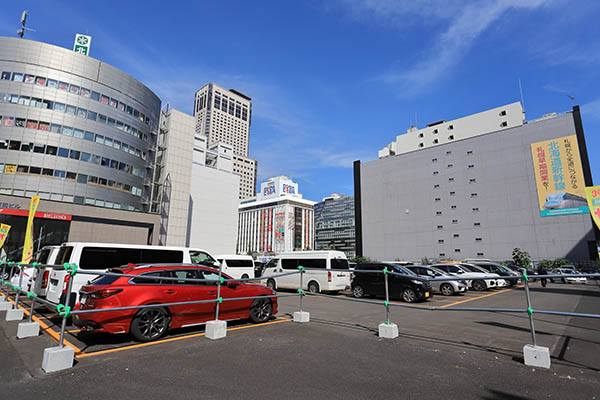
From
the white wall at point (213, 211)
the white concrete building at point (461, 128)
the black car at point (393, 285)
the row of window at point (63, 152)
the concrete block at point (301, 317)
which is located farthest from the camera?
the white concrete building at point (461, 128)

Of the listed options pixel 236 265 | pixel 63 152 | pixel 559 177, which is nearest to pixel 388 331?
pixel 236 265

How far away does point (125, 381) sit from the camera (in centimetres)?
404

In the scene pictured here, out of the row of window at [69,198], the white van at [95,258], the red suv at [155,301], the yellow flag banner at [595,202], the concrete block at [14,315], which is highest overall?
the row of window at [69,198]

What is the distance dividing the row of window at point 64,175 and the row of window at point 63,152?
5.87 feet

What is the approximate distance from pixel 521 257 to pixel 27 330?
68.7 meters

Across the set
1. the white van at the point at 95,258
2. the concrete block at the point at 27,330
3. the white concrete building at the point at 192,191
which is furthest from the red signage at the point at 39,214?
the concrete block at the point at 27,330

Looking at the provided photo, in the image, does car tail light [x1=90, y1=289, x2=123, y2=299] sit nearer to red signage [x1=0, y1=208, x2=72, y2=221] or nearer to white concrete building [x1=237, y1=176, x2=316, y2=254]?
red signage [x1=0, y1=208, x2=72, y2=221]

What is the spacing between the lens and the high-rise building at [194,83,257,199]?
173 meters

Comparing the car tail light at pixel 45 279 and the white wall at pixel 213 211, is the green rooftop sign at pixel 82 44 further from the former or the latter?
the car tail light at pixel 45 279

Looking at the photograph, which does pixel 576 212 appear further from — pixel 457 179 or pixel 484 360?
pixel 484 360

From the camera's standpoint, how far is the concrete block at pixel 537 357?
15.4 feet

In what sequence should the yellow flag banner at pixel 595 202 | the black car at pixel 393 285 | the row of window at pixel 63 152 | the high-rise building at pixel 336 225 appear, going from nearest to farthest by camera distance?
the yellow flag banner at pixel 595 202 < the black car at pixel 393 285 < the row of window at pixel 63 152 < the high-rise building at pixel 336 225

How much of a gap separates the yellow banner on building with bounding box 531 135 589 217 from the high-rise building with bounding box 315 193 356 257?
80.0 m

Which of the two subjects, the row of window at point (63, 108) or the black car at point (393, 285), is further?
the row of window at point (63, 108)
